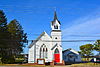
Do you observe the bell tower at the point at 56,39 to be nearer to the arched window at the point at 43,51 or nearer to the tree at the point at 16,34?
the arched window at the point at 43,51

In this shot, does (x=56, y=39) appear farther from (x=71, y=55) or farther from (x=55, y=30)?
(x=71, y=55)

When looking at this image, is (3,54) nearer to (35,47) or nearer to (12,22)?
(35,47)

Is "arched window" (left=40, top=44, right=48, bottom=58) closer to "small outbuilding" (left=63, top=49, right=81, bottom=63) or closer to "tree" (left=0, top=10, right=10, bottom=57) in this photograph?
"tree" (left=0, top=10, right=10, bottom=57)

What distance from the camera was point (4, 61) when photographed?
4338cm

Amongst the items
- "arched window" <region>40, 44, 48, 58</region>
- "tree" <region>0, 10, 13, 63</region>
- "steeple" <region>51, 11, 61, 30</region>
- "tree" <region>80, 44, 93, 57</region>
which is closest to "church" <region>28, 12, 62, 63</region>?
"arched window" <region>40, 44, 48, 58</region>

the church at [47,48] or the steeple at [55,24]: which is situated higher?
the steeple at [55,24]

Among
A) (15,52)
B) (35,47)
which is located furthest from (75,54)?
(15,52)

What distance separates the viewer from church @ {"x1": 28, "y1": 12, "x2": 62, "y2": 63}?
1729 inches

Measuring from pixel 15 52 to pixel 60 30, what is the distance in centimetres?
2205

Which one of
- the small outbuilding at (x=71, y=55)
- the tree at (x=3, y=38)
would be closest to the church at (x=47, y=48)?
the tree at (x=3, y=38)

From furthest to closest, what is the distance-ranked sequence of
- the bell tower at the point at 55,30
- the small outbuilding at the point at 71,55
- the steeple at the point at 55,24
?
the small outbuilding at the point at 71,55, the steeple at the point at 55,24, the bell tower at the point at 55,30

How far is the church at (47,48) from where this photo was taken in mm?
43906

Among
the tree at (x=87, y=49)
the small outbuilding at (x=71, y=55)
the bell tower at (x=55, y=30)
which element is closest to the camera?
the bell tower at (x=55, y=30)

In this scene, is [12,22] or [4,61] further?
[12,22]
